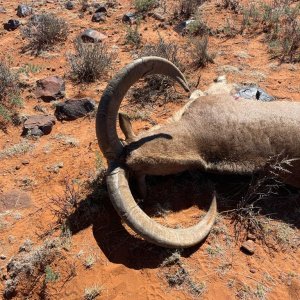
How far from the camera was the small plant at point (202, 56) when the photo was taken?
8317 millimetres

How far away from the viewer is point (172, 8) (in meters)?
10.9

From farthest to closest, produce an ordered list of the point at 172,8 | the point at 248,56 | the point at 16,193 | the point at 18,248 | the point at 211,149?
Answer: 1. the point at 172,8
2. the point at 248,56
3. the point at 16,193
4. the point at 211,149
5. the point at 18,248

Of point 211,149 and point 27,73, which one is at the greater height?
point 211,149

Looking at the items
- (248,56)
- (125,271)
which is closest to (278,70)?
(248,56)

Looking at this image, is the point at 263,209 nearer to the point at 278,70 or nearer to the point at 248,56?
the point at 278,70

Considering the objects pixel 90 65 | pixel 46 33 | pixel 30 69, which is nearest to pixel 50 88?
pixel 90 65

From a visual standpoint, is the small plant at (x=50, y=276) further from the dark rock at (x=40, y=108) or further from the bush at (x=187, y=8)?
the bush at (x=187, y=8)

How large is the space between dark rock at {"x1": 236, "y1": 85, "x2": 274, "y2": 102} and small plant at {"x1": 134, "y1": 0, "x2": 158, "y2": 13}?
461 cm

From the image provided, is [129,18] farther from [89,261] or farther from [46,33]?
[89,261]

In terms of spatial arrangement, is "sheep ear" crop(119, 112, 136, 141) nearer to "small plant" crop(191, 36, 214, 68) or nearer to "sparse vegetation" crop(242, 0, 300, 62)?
"small plant" crop(191, 36, 214, 68)

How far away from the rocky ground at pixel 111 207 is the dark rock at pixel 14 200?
0.01 m

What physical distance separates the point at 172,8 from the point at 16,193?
275 inches

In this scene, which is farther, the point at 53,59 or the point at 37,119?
the point at 53,59

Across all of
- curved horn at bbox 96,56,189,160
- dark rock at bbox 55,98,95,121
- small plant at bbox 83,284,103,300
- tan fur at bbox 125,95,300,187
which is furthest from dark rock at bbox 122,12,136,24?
small plant at bbox 83,284,103,300
